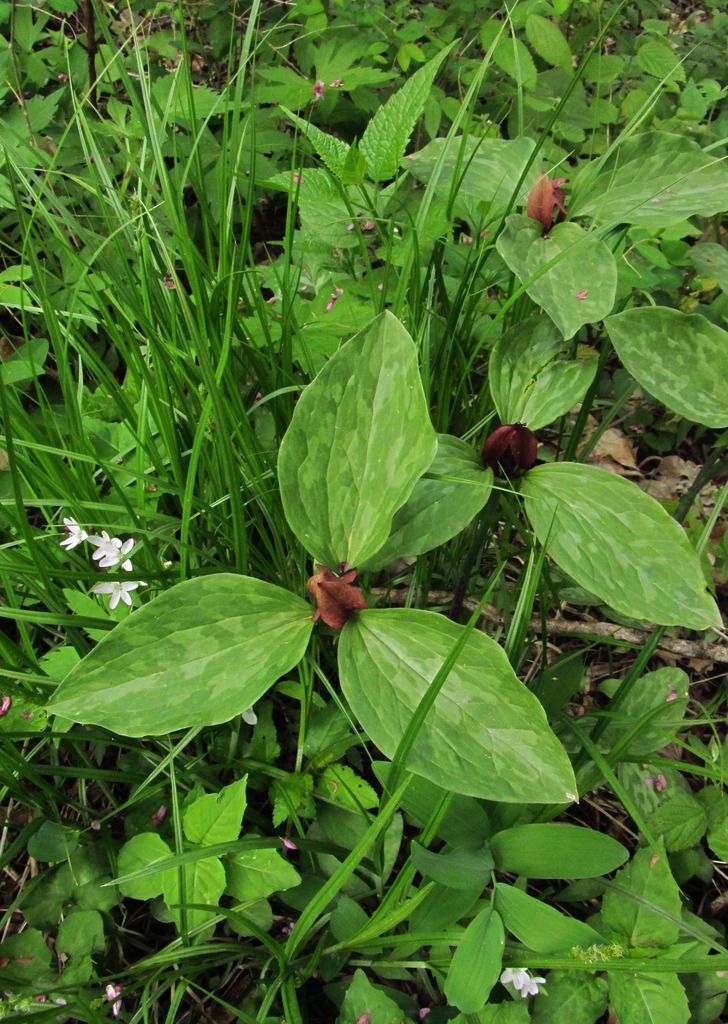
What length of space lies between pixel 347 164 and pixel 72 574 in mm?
690

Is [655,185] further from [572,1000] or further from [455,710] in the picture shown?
[572,1000]

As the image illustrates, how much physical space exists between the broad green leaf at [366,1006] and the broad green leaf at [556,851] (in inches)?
8.5

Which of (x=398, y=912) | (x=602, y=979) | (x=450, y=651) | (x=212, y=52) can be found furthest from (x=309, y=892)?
(x=212, y=52)

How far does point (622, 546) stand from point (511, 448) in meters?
0.18

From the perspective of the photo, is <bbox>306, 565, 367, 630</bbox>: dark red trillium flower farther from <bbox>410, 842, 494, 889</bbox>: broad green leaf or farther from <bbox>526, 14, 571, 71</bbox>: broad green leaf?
<bbox>526, 14, 571, 71</bbox>: broad green leaf

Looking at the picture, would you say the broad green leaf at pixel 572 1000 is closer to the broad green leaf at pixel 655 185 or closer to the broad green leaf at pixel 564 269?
the broad green leaf at pixel 564 269

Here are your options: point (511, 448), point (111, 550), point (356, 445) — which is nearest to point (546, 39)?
point (511, 448)

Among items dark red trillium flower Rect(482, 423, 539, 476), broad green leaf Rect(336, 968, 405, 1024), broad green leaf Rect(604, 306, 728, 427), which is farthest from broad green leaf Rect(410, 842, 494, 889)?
broad green leaf Rect(604, 306, 728, 427)

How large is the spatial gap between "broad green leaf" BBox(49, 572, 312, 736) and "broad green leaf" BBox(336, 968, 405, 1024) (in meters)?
0.42

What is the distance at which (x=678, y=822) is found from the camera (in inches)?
41.4

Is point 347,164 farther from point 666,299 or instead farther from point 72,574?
point 666,299

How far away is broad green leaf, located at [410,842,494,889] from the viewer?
31.3 inches

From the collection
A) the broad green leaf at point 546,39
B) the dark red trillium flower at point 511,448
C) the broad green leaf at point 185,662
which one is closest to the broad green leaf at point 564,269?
the dark red trillium flower at point 511,448

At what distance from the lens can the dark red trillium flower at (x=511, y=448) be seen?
0.89 meters
